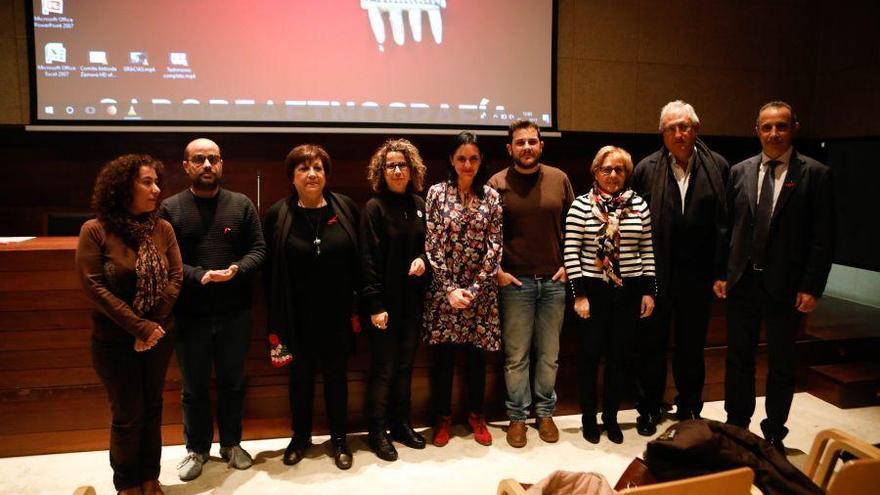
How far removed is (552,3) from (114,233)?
141 inches

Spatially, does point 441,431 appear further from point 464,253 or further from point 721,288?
point 721,288

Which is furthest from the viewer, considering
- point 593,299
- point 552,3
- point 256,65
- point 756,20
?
point 756,20

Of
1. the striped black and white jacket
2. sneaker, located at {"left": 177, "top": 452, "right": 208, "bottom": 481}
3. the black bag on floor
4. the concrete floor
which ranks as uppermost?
the striped black and white jacket

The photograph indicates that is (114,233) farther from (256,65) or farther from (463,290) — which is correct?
(256,65)

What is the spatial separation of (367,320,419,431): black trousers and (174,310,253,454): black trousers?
0.67 meters

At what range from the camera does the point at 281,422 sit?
3.26 m

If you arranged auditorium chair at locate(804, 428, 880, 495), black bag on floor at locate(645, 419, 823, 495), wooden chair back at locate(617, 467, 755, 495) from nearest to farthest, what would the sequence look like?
wooden chair back at locate(617, 467, 755, 495) → auditorium chair at locate(804, 428, 880, 495) → black bag on floor at locate(645, 419, 823, 495)

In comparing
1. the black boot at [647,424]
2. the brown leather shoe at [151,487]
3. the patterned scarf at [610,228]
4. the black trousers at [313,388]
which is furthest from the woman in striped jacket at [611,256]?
the brown leather shoe at [151,487]

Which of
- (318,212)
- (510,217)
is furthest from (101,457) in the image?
(510,217)

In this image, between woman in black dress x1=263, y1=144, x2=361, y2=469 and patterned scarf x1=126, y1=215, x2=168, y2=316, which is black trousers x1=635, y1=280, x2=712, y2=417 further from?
patterned scarf x1=126, y1=215, x2=168, y2=316

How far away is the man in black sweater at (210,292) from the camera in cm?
262

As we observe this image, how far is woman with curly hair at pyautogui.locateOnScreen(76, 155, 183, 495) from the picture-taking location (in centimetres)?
226

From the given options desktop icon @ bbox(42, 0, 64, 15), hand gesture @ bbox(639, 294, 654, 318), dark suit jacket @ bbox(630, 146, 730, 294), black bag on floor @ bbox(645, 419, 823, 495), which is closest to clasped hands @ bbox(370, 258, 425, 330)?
hand gesture @ bbox(639, 294, 654, 318)

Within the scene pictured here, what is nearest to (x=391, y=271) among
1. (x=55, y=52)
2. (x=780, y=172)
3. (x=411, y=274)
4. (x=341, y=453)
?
(x=411, y=274)
